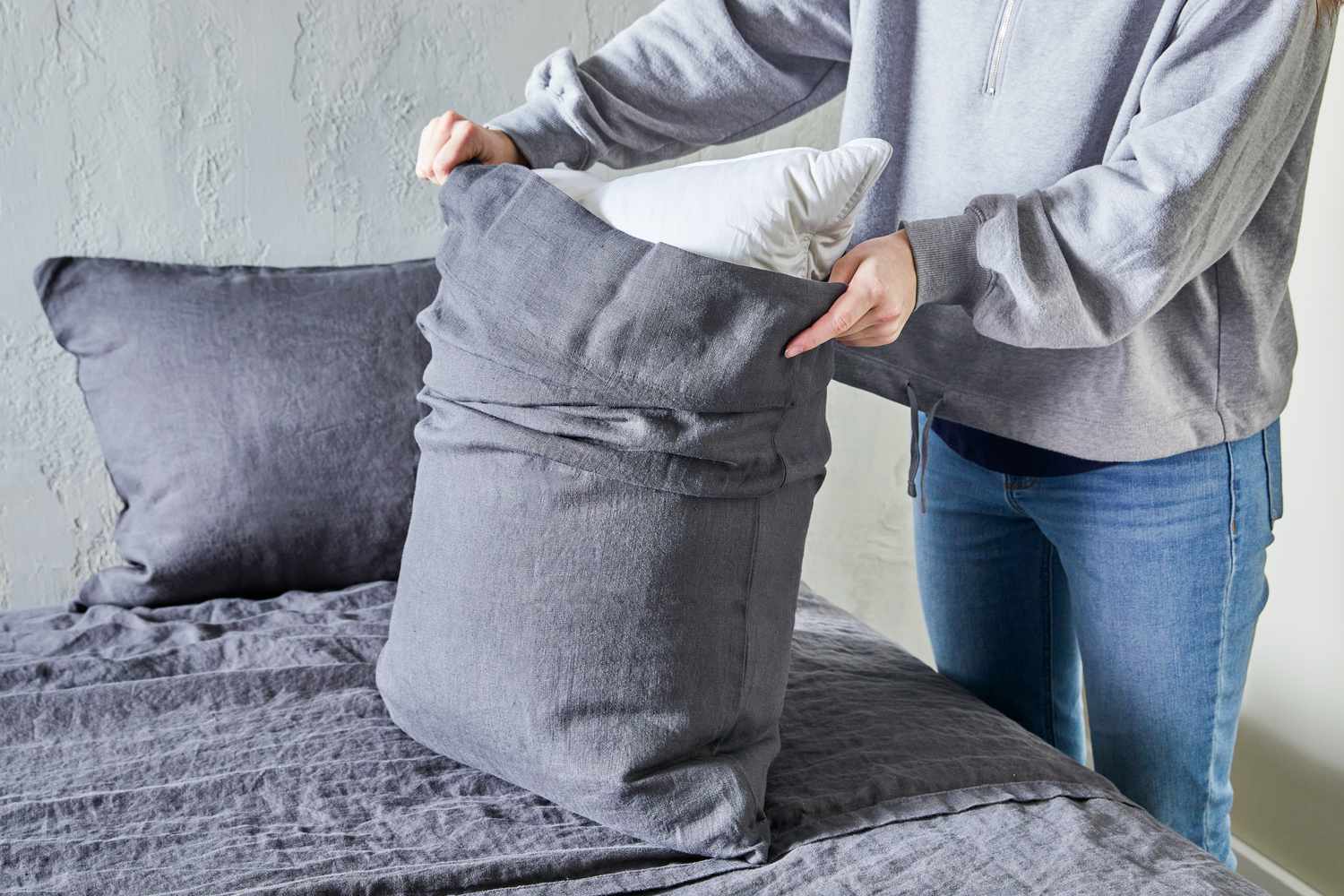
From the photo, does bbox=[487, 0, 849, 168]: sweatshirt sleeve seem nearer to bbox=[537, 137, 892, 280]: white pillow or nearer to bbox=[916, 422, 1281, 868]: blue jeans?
bbox=[537, 137, 892, 280]: white pillow

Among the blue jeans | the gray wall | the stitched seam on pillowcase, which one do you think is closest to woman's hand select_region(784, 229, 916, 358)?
the stitched seam on pillowcase

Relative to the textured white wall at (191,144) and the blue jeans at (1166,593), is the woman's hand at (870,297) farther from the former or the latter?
the textured white wall at (191,144)

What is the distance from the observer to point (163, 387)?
128 centimetres

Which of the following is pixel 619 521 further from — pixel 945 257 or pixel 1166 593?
pixel 1166 593

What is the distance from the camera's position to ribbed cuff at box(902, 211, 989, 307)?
0.82m

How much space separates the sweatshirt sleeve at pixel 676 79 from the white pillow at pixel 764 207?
0.25 metres

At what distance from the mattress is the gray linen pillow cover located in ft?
0.17

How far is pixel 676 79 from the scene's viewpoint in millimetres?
1145

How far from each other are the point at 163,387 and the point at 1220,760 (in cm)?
117

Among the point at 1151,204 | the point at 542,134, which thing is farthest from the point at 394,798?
the point at 1151,204

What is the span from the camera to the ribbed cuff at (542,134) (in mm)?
1069

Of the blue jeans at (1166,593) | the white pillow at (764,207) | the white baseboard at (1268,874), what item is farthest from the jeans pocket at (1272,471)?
the white baseboard at (1268,874)

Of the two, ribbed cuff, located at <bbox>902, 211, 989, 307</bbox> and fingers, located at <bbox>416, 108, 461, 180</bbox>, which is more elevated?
fingers, located at <bbox>416, 108, 461, 180</bbox>

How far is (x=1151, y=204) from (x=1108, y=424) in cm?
22
